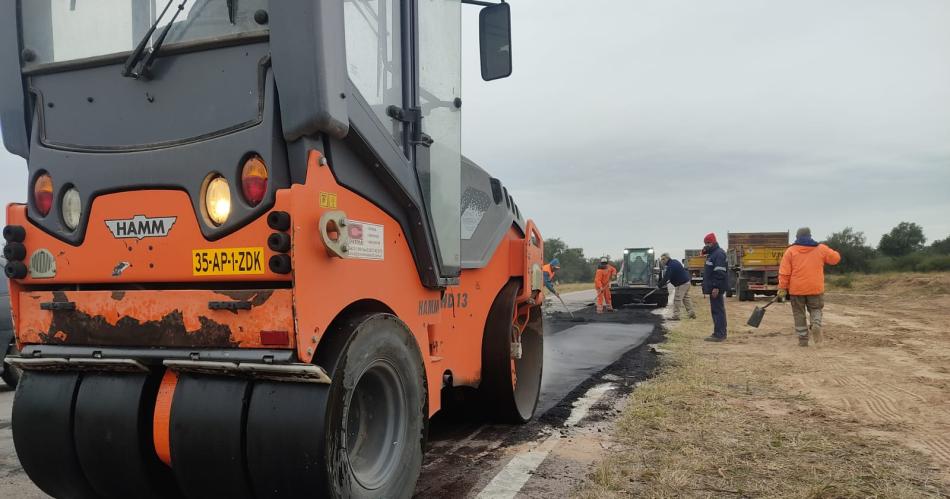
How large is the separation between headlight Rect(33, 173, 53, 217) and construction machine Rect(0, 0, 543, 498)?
0.01 metres

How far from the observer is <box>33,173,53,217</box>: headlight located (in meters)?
3.02

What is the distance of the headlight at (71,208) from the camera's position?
2969 mm

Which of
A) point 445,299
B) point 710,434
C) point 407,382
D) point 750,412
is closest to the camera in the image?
point 407,382

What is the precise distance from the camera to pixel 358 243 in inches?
116

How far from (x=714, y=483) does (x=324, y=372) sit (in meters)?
2.50

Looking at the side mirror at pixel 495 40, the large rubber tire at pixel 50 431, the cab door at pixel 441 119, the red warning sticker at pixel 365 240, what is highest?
the side mirror at pixel 495 40

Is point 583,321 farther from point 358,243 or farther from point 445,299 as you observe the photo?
point 358,243

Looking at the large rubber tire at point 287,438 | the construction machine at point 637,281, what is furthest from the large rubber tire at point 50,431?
the construction machine at point 637,281

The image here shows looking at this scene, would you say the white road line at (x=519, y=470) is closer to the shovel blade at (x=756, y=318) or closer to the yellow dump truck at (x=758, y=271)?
the shovel blade at (x=756, y=318)

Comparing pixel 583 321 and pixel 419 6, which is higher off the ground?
pixel 419 6

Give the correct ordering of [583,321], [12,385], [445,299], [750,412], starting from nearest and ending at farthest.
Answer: [445,299] → [750,412] → [12,385] → [583,321]

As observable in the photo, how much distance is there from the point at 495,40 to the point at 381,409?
2.55 m

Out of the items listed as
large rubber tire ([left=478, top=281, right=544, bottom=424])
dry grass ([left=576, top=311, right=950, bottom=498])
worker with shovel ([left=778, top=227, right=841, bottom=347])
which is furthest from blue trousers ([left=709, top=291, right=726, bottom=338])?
large rubber tire ([left=478, top=281, right=544, bottom=424])

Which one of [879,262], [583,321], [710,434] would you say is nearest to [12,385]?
[710,434]
